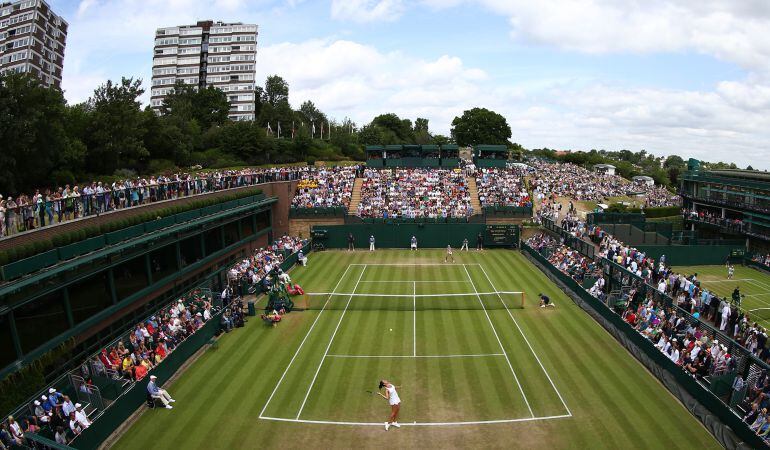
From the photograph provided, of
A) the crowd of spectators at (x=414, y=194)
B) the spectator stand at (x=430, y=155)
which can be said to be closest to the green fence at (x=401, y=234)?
the crowd of spectators at (x=414, y=194)

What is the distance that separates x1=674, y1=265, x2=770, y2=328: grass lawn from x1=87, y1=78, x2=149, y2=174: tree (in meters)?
48.1

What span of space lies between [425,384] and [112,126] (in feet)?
130

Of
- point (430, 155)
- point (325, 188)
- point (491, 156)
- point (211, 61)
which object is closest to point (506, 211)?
point (491, 156)

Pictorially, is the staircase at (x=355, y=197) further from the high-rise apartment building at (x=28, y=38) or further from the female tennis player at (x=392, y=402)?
the high-rise apartment building at (x=28, y=38)

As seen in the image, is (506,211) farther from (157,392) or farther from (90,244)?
(157,392)

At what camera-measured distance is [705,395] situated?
50.6 ft

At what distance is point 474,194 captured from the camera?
171 feet

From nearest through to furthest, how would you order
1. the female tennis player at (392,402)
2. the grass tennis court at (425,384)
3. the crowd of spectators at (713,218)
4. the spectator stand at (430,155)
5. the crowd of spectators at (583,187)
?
the grass tennis court at (425,384), the female tennis player at (392,402), the crowd of spectators at (713,218), the crowd of spectators at (583,187), the spectator stand at (430,155)

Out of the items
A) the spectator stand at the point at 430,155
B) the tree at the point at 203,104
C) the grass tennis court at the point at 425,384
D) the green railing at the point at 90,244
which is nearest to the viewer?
the grass tennis court at the point at 425,384

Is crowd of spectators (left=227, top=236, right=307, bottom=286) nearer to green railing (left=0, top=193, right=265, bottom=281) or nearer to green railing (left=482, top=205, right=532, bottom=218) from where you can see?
green railing (left=0, top=193, right=265, bottom=281)

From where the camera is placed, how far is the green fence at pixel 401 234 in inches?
1699

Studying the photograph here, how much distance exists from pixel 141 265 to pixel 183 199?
6661 mm

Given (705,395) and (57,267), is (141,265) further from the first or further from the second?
(705,395)

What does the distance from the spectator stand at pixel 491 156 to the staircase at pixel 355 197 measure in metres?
15.2
